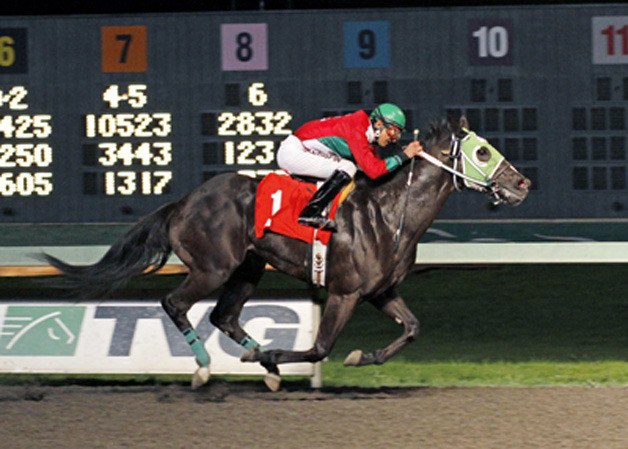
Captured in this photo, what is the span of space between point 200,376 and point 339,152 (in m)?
1.22

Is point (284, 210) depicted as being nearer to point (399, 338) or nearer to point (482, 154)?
point (399, 338)

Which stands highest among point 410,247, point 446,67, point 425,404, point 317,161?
point 446,67

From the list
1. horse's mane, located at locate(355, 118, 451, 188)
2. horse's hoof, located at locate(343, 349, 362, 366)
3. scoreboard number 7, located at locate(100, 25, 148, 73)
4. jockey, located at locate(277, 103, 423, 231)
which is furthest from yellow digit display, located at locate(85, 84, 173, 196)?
horse's hoof, located at locate(343, 349, 362, 366)

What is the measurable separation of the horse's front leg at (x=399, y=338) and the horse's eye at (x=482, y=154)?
2.39ft

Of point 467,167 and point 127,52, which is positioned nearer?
point 467,167

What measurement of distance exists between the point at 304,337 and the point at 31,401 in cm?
131

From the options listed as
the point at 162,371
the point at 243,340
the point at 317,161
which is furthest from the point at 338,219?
the point at 162,371

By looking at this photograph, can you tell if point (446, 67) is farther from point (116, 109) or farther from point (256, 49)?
point (116, 109)

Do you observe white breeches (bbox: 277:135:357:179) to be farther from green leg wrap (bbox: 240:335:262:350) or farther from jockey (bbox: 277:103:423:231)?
green leg wrap (bbox: 240:335:262:350)

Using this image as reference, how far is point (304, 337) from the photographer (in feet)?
21.9

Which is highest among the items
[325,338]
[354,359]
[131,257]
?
[131,257]

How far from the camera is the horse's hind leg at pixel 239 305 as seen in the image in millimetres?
6488

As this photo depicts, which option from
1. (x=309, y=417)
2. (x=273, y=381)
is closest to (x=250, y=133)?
(x=273, y=381)

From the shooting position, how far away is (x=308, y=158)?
21.4 feet
